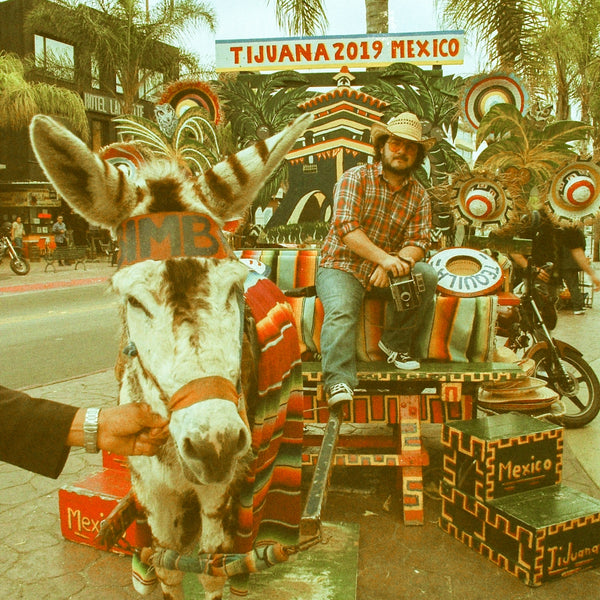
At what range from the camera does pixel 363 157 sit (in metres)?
7.58

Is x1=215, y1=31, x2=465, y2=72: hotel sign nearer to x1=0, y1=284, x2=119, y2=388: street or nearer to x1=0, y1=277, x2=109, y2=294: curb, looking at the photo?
x1=0, y1=284, x2=119, y2=388: street

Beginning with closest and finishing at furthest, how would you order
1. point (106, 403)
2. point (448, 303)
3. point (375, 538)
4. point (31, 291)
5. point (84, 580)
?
point (84, 580) < point (375, 538) < point (448, 303) < point (106, 403) < point (31, 291)

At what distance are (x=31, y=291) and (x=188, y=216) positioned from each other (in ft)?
50.8

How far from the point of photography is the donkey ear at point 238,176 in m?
1.95

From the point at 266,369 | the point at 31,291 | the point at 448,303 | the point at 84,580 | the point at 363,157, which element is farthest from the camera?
the point at 31,291

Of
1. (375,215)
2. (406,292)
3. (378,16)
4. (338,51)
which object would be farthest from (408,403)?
(378,16)

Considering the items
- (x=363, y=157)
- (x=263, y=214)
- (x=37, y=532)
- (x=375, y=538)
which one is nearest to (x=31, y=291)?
(x=263, y=214)

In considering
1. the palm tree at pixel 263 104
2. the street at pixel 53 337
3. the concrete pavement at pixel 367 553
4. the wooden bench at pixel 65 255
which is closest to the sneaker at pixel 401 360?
the concrete pavement at pixel 367 553

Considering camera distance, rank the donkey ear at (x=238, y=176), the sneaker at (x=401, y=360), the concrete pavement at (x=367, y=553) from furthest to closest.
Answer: the sneaker at (x=401, y=360) → the concrete pavement at (x=367, y=553) → the donkey ear at (x=238, y=176)

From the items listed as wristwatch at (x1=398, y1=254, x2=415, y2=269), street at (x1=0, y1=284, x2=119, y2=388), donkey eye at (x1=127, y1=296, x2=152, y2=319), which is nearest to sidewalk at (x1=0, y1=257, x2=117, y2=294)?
street at (x1=0, y1=284, x2=119, y2=388)

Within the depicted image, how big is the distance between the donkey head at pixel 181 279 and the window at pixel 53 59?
86.6 feet

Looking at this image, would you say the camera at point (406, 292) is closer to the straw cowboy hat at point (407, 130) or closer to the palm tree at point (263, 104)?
the straw cowboy hat at point (407, 130)

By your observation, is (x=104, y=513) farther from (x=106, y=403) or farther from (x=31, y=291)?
(x=31, y=291)

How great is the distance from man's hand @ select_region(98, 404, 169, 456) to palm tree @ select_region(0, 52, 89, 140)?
2014cm
